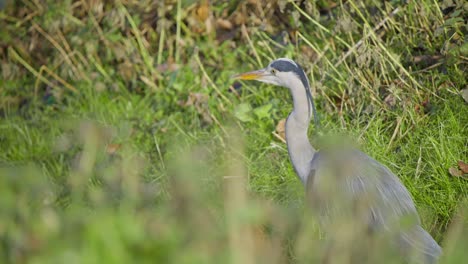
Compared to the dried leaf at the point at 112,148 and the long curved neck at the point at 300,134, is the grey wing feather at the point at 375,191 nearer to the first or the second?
the long curved neck at the point at 300,134

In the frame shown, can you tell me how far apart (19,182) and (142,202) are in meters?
0.44

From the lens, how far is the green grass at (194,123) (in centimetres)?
317

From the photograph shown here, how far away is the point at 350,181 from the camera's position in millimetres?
4961

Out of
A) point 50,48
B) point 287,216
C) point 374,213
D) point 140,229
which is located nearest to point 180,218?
point 140,229

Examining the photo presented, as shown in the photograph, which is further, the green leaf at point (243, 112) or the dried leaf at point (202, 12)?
the dried leaf at point (202, 12)

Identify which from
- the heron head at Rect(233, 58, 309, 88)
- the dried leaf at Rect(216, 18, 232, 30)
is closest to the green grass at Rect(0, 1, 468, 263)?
the dried leaf at Rect(216, 18, 232, 30)

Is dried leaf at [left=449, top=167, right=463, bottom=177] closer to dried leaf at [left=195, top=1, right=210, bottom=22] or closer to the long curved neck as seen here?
the long curved neck

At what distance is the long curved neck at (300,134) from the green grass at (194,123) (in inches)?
8.6

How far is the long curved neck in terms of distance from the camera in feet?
17.4

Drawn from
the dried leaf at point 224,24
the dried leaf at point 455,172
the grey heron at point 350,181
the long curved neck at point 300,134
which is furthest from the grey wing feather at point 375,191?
the dried leaf at point 224,24

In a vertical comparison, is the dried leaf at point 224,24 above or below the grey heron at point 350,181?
below

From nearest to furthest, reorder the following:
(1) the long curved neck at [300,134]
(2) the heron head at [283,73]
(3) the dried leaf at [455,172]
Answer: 1. (3) the dried leaf at [455,172]
2. (1) the long curved neck at [300,134]
3. (2) the heron head at [283,73]

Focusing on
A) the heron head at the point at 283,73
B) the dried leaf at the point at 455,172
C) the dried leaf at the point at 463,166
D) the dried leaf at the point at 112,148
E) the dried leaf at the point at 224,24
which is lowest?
the dried leaf at the point at 112,148

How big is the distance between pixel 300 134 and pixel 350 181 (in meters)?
0.51
